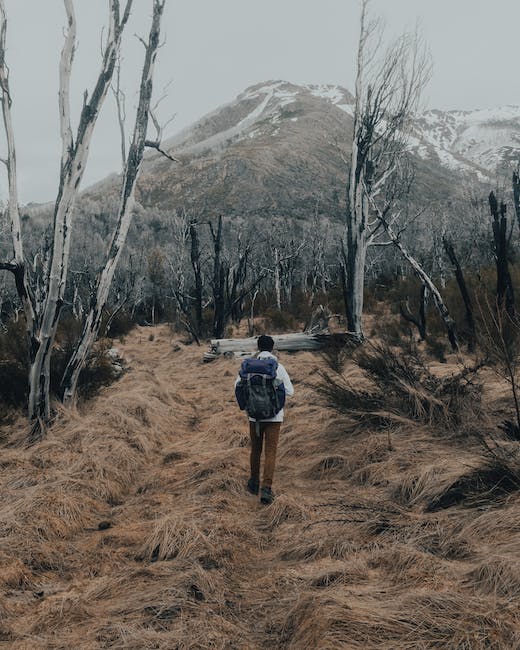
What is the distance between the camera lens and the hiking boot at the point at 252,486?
4000 mm

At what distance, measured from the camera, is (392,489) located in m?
3.47

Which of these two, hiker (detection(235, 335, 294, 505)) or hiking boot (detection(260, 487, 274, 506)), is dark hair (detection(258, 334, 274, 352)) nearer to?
hiker (detection(235, 335, 294, 505))

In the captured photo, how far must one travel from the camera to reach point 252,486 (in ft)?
13.2

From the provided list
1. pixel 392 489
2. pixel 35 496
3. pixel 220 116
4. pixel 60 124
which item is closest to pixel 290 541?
pixel 392 489

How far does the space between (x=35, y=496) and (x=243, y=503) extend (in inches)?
65.6

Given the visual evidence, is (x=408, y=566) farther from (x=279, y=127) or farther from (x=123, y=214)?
(x=279, y=127)

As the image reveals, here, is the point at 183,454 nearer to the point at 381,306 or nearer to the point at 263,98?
the point at 381,306

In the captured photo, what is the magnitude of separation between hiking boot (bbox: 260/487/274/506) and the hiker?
13 cm

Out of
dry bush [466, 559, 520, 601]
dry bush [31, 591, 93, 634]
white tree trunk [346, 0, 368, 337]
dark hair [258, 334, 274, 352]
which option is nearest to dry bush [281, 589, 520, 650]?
dry bush [466, 559, 520, 601]

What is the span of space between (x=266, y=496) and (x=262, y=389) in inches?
34.8

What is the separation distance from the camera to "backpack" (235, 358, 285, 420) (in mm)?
Result: 3980

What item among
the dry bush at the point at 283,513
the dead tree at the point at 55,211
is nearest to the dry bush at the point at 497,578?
the dry bush at the point at 283,513

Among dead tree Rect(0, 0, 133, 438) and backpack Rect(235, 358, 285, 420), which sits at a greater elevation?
dead tree Rect(0, 0, 133, 438)

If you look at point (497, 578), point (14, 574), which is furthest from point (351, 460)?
point (14, 574)
